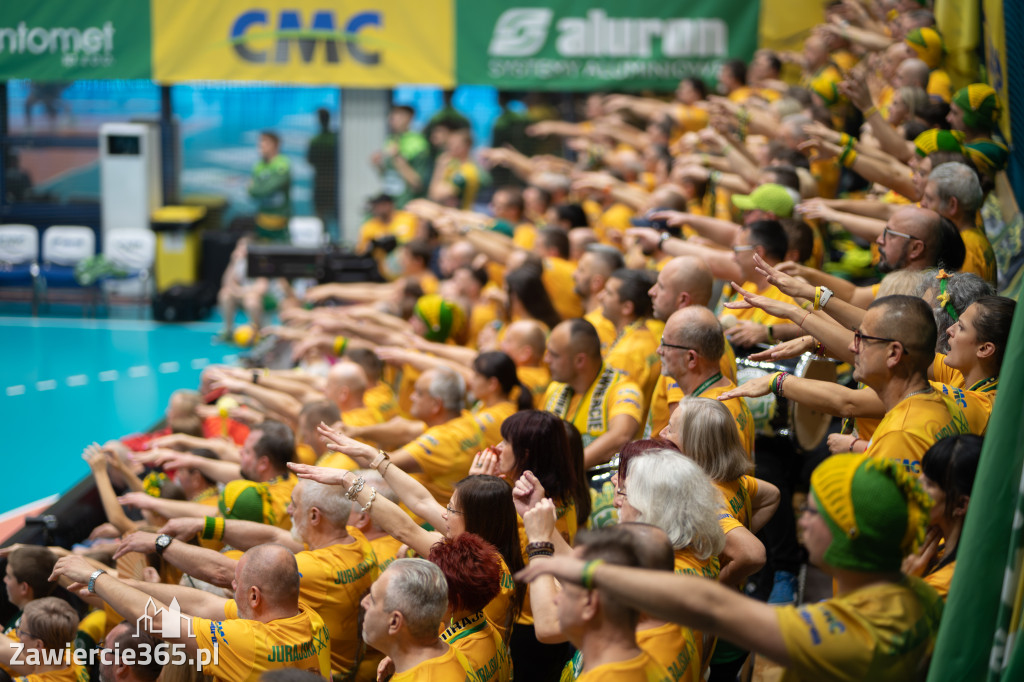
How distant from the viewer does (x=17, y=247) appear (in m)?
15.2

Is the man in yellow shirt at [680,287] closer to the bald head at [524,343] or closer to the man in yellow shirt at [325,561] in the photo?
the bald head at [524,343]

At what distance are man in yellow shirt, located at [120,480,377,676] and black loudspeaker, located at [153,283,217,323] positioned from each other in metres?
11.3

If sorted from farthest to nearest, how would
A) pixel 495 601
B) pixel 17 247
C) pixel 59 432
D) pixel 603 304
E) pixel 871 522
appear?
1. pixel 17 247
2. pixel 59 432
3. pixel 603 304
4. pixel 495 601
5. pixel 871 522

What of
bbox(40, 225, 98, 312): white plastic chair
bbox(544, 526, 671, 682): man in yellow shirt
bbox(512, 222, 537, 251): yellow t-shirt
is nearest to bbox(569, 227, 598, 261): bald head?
bbox(512, 222, 537, 251): yellow t-shirt

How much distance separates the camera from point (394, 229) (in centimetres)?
1188

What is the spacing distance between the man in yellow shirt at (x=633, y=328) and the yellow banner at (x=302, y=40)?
31.4 feet

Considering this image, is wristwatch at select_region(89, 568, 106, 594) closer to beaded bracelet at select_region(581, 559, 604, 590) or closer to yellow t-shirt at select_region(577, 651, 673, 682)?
yellow t-shirt at select_region(577, 651, 673, 682)

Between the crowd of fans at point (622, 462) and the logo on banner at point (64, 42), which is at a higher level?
the logo on banner at point (64, 42)

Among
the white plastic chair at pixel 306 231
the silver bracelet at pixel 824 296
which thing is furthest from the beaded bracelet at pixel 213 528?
the white plastic chair at pixel 306 231

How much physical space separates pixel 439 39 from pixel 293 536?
37.2 feet

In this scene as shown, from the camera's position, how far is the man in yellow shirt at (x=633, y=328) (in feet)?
18.4

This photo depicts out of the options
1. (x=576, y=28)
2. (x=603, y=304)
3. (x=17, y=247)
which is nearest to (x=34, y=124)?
(x=17, y=247)

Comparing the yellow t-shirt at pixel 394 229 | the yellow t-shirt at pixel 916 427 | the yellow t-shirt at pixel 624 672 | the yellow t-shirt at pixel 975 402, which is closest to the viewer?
the yellow t-shirt at pixel 624 672

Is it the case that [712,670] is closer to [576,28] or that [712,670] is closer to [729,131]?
[729,131]
